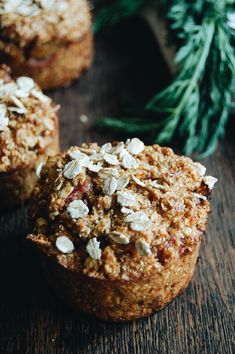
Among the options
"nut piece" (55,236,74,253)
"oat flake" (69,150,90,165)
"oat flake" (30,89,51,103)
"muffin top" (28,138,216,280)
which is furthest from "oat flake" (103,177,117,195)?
"oat flake" (30,89,51,103)

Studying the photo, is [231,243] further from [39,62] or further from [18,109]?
[39,62]

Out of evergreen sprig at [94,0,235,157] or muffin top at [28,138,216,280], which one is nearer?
muffin top at [28,138,216,280]

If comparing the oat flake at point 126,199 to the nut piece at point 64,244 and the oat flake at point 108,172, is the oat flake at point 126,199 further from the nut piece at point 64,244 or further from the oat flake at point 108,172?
the nut piece at point 64,244

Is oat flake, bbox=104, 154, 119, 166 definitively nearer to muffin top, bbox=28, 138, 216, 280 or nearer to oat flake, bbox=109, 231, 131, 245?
muffin top, bbox=28, 138, 216, 280

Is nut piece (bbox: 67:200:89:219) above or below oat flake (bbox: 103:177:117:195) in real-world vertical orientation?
below

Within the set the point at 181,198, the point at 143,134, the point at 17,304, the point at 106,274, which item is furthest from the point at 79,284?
the point at 143,134

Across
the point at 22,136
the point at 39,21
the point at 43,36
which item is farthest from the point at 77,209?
the point at 39,21

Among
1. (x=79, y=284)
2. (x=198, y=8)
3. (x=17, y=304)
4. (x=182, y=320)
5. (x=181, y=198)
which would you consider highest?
(x=198, y=8)
